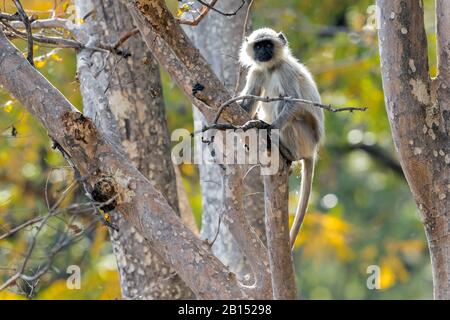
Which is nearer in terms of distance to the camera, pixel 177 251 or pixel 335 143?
pixel 177 251

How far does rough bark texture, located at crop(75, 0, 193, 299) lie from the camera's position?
6.57 metres

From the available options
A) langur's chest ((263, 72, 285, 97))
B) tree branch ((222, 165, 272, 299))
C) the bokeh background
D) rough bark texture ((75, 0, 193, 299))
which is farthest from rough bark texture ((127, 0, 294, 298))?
the bokeh background

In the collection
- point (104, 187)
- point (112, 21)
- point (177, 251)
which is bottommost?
point (177, 251)

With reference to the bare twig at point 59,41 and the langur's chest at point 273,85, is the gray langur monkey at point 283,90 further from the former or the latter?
the bare twig at point 59,41

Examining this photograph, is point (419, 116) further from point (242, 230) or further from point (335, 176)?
point (335, 176)

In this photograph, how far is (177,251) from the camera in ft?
15.0

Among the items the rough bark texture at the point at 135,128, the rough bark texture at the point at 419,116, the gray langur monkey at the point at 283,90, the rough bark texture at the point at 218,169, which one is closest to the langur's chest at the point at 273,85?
the gray langur monkey at the point at 283,90

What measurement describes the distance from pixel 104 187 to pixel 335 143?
9.46 m

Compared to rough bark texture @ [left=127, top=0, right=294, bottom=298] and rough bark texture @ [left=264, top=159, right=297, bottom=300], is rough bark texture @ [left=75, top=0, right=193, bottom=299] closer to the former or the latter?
rough bark texture @ [left=127, top=0, right=294, bottom=298]

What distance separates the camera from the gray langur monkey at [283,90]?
6.76m
